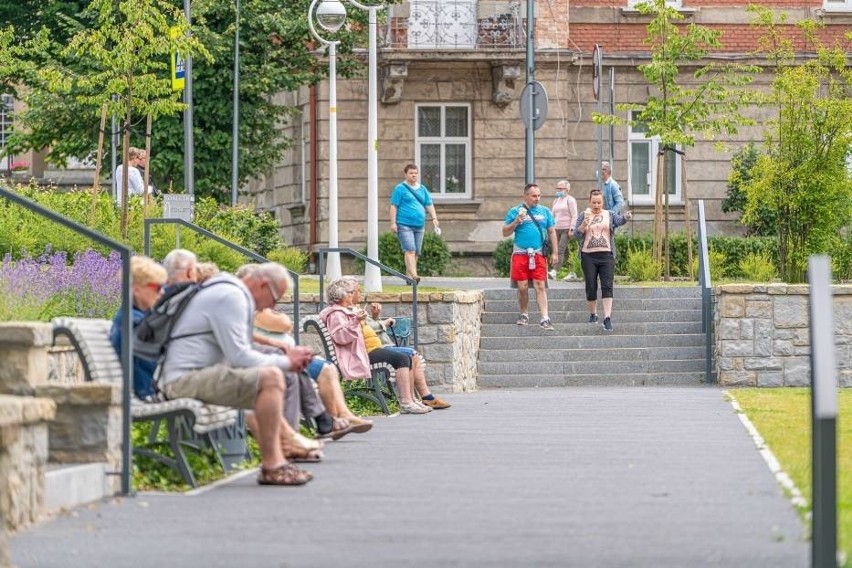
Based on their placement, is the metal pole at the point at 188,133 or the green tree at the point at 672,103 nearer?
the green tree at the point at 672,103

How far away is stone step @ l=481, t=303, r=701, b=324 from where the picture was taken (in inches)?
922

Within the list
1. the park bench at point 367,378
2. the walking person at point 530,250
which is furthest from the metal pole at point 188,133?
the park bench at point 367,378

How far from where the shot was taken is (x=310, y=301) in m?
20.1

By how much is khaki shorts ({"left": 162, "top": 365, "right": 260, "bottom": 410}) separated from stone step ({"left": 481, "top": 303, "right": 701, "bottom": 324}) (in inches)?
504

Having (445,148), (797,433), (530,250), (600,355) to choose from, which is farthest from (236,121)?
(797,433)

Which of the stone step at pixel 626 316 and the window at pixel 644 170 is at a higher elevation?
the window at pixel 644 170

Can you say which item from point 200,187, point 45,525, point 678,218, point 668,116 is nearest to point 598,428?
point 45,525

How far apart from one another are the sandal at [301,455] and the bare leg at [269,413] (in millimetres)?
1238

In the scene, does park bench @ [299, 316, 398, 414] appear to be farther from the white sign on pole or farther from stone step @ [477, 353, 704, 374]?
the white sign on pole

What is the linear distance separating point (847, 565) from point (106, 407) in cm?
400

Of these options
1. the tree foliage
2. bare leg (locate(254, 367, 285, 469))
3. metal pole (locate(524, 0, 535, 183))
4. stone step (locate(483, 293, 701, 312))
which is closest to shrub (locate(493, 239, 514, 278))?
metal pole (locate(524, 0, 535, 183))

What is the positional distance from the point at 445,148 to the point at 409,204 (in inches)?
531

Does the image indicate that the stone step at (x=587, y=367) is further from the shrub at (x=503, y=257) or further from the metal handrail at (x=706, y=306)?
the shrub at (x=503, y=257)

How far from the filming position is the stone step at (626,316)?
76.8 ft
